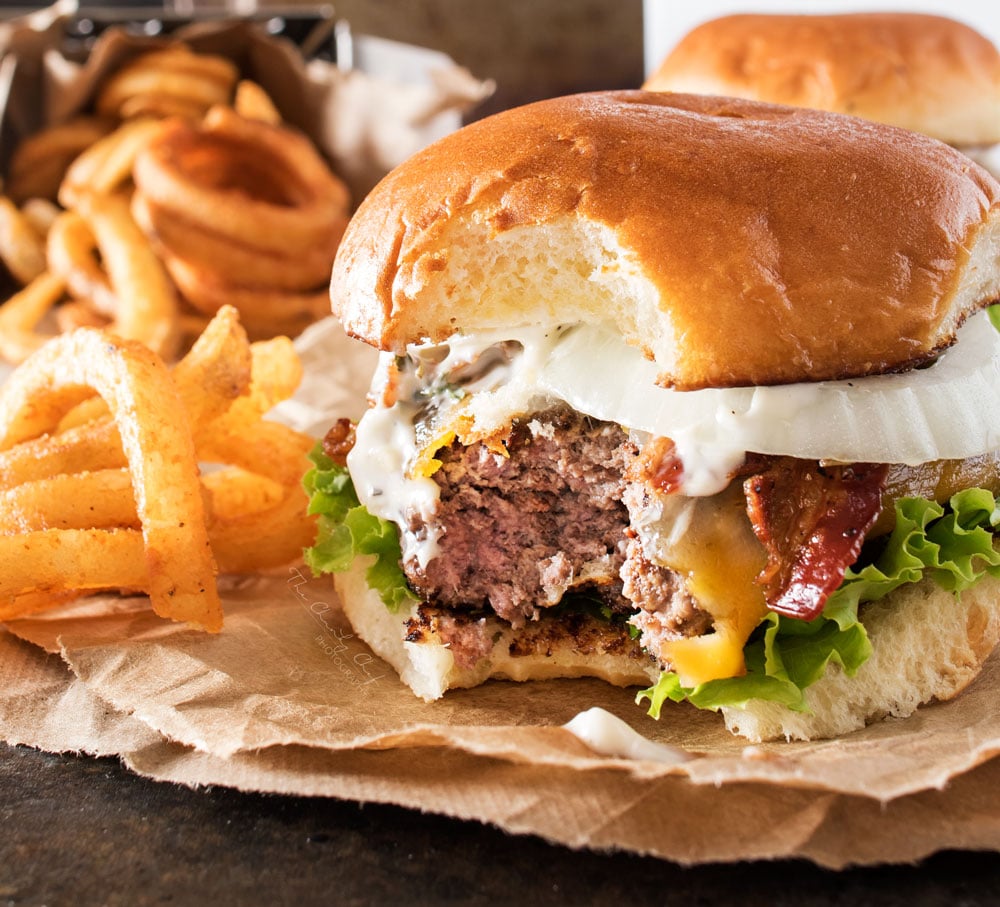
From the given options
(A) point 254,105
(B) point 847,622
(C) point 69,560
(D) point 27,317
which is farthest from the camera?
(A) point 254,105

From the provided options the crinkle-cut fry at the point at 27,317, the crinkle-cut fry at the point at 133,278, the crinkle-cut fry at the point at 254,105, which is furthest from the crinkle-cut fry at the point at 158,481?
the crinkle-cut fry at the point at 254,105

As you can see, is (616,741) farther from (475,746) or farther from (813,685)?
(813,685)

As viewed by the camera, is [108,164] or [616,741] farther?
[108,164]

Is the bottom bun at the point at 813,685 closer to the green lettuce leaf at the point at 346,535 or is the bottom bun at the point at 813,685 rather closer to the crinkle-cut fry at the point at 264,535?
the green lettuce leaf at the point at 346,535

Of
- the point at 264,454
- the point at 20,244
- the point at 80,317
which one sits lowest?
the point at 80,317

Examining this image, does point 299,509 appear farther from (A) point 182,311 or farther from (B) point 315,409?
(A) point 182,311

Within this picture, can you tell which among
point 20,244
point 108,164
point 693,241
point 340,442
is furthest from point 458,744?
point 20,244

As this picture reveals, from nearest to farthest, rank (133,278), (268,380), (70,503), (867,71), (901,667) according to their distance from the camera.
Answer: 1. (901,667)
2. (70,503)
3. (268,380)
4. (867,71)
5. (133,278)
